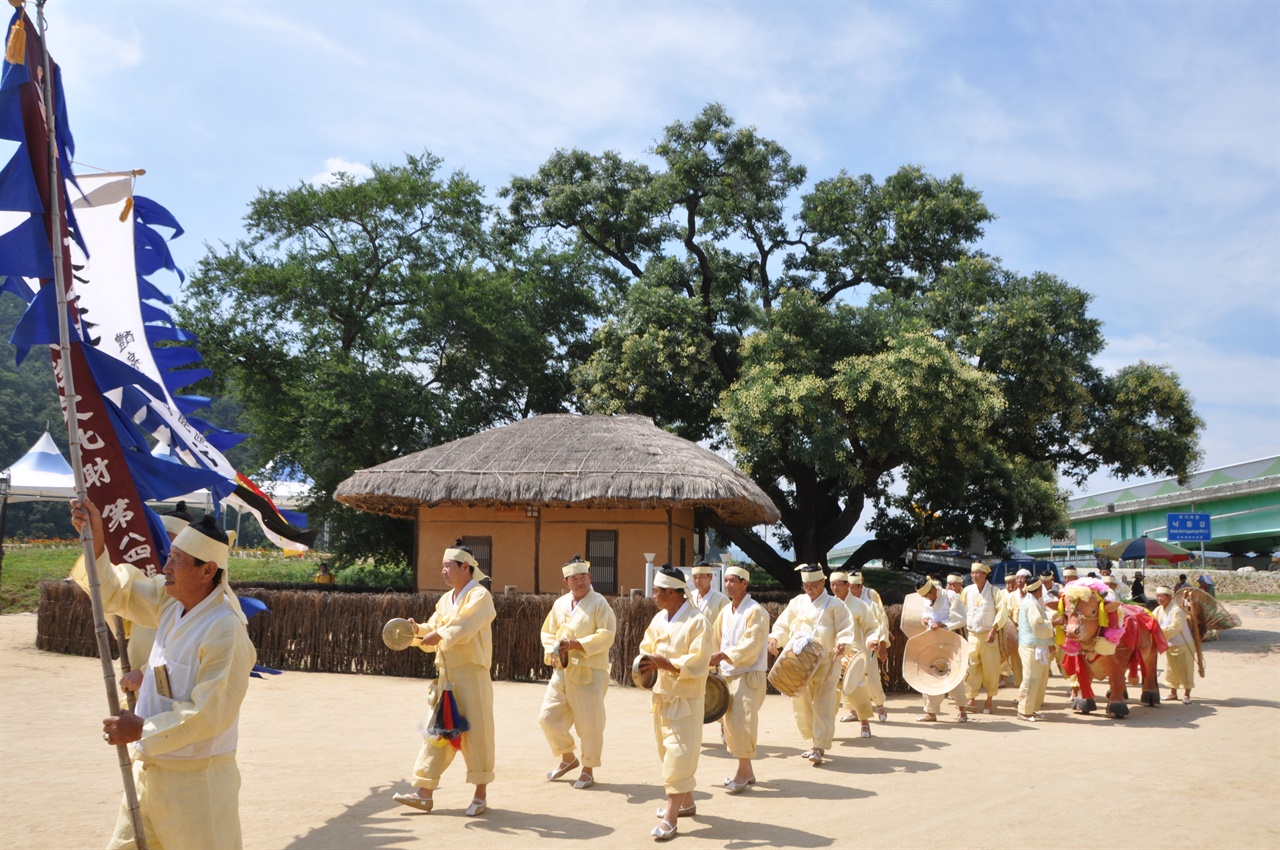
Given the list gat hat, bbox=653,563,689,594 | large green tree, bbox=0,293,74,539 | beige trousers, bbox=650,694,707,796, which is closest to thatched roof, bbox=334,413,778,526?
gat hat, bbox=653,563,689,594

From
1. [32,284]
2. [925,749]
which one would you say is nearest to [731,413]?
[925,749]

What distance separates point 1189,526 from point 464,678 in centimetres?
2891

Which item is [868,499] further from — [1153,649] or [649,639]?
[649,639]

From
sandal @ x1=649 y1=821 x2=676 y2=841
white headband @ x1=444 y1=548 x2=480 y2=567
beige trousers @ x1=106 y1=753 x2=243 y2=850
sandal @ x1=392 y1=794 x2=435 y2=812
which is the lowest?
sandal @ x1=649 y1=821 x2=676 y2=841

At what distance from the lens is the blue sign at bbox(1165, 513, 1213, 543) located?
2905 centimetres

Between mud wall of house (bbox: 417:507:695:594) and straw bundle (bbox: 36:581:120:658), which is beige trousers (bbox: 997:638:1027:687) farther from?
straw bundle (bbox: 36:581:120:658)

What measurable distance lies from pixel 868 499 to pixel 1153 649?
12.5 metres

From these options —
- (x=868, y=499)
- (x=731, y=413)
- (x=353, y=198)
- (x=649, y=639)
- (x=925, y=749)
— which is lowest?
(x=925, y=749)

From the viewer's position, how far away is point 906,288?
947 inches

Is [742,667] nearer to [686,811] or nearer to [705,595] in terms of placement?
[705,595]

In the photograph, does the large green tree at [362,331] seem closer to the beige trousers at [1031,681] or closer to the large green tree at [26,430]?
the beige trousers at [1031,681]

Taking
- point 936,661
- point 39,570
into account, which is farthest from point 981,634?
point 39,570

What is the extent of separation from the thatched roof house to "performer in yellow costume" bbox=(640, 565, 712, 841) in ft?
31.2

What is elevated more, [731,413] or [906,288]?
[906,288]
